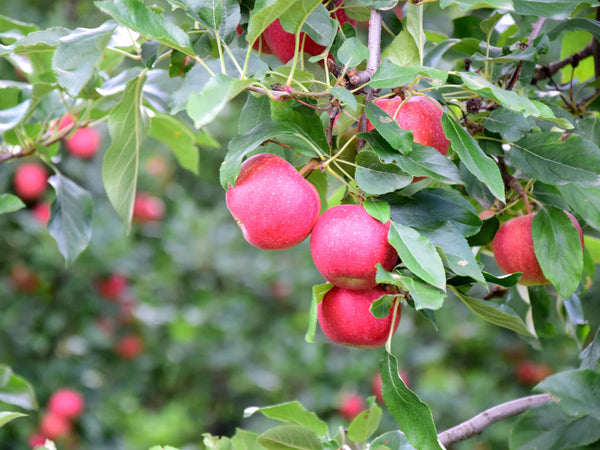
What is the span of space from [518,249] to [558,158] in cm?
13

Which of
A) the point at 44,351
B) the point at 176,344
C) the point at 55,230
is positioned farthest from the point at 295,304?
the point at 55,230

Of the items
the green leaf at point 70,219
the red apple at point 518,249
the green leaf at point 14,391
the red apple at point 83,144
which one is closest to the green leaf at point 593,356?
the red apple at point 518,249

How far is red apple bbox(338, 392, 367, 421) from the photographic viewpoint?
231cm

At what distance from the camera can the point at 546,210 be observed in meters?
0.76

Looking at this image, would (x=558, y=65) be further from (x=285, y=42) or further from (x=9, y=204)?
(x=9, y=204)

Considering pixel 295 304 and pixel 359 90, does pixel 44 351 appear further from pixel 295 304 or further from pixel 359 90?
pixel 359 90

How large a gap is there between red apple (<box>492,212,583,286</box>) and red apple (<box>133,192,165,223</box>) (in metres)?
1.80

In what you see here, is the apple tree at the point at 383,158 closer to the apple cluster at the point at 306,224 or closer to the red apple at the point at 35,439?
the apple cluster at the point at 306,224

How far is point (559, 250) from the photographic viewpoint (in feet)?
2.40

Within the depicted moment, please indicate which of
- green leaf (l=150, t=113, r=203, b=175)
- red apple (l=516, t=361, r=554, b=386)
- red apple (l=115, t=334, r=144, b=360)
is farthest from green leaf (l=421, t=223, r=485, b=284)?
red apple (l=516, t=361, r=554, b=386)

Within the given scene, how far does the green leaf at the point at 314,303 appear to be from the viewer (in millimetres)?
627

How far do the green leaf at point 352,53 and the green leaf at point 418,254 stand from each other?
6.4 inches

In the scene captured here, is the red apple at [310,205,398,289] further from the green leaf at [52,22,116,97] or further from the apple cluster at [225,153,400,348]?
the green leaf at [52,22,116,97]

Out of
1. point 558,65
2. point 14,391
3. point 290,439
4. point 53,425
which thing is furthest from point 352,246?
point 53,425
